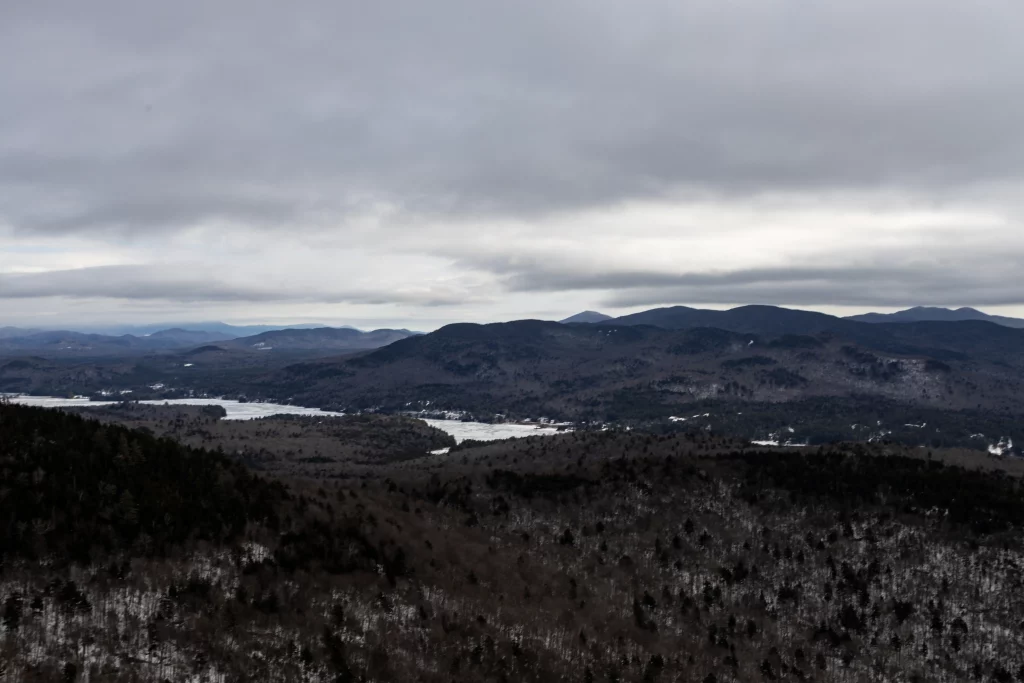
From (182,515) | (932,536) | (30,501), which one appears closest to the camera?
(30,501)

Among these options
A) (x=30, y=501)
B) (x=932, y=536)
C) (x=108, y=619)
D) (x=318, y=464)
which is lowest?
(x=318, y=464)

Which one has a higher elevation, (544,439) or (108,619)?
(108,619)

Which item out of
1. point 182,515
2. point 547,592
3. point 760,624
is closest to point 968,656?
point 760,624

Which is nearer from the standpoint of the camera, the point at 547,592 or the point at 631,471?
the point at 547,592

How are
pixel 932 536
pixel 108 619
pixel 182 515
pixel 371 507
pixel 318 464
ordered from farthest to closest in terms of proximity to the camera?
pixel 318 464 < pixel 932 536 < pixel 371 507 < pixel 182 515 < pixel 108 619

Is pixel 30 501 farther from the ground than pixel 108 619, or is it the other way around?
pixel 30 501

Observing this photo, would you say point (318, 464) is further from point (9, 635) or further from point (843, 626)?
point (9, 635)

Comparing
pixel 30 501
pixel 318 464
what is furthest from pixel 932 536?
pixel 318 464

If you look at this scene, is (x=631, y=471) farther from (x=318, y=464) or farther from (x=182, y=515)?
(x=318, y=464)

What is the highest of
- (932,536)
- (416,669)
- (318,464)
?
(416,669)
